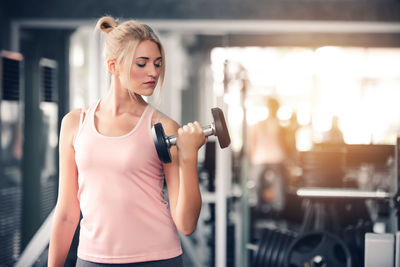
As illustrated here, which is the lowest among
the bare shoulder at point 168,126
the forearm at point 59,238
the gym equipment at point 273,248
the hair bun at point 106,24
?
the gym equipment at point 273,248

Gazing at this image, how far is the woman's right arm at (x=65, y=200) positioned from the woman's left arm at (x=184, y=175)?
0.83ft

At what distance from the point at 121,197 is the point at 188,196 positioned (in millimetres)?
165

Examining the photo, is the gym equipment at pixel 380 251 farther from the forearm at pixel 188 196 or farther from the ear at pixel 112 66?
the ear at pixel 112 66

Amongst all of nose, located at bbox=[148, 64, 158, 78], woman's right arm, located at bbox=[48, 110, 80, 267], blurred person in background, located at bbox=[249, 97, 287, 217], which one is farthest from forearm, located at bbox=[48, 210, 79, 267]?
blurred person in background, located at bbox=[249, 97, 287, 217]

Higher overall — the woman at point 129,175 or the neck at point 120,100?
the neck at point 120,100

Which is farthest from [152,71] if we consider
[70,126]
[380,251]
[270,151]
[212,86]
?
[270,151]

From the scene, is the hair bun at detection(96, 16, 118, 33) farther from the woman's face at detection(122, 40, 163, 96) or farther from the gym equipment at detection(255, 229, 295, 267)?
the gym equipment at detection(255, 229, 295, 267)

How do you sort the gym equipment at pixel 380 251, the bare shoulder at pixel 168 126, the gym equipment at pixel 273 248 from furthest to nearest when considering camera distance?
the gym equipment at pixel 273 248 → the gym equipment at pixel 380 251 → the bare shoulder at pixel 168 126

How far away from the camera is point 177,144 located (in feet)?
3.89

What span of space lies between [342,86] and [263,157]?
137 inches

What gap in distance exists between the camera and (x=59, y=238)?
4.25 ft

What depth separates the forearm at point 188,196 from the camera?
1.20 meters

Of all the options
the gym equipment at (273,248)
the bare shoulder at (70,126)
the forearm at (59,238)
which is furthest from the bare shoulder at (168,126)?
the gym equipment at (273,248)

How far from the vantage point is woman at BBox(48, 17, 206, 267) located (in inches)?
47.5
